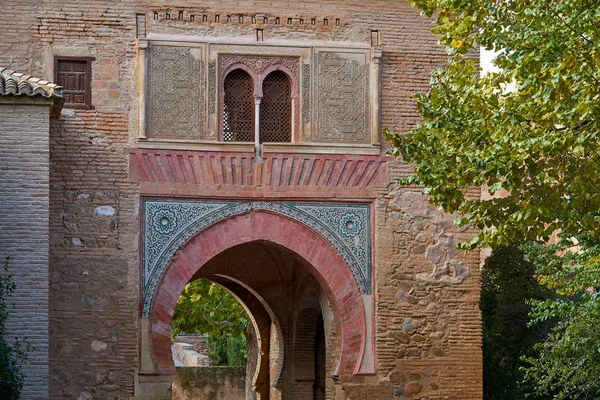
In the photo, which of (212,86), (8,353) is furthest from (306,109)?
(8,353)

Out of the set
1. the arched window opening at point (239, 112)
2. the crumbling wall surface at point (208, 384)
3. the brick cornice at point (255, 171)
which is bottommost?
the crumbling wall surface at point (208, 384)

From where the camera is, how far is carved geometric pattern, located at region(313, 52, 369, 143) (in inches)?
598

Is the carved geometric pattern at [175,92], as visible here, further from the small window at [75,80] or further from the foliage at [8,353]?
the foliage at [8,353]

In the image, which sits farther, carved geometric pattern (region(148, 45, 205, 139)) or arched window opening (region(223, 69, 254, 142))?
arched window opening (region(223, 69, 254, 142))

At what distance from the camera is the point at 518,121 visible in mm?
10852

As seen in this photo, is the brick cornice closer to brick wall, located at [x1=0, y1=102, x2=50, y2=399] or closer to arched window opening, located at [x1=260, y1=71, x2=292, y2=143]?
arched window opening, located at [x1=260, y1=71, x2=292, y2=143]

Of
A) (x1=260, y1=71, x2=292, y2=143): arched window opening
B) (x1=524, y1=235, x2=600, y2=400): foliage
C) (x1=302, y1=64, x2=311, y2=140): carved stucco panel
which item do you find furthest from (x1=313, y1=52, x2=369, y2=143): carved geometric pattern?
(x1=524, y1=235, x2=600, y2=400): foliage

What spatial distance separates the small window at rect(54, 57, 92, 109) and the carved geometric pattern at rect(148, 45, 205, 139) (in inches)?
27.8

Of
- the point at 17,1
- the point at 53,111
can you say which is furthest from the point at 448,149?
the point at 17,1

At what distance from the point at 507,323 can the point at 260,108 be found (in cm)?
555

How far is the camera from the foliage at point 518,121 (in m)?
10.4

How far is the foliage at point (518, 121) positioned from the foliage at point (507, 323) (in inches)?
255

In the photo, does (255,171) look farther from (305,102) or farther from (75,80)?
(75,80)

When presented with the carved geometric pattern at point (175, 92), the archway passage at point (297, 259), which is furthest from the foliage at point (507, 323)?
the carved geometric pattern at point (175, 92)
